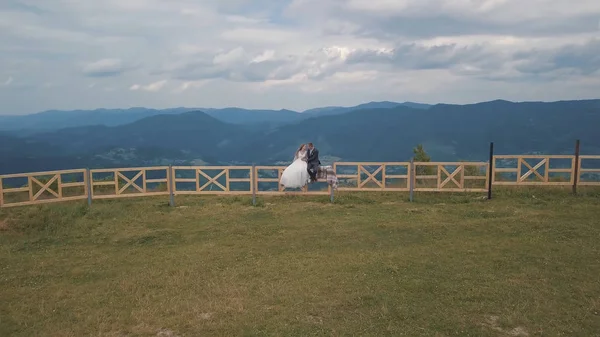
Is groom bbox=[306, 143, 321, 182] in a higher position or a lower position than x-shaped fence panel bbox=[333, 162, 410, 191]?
higher

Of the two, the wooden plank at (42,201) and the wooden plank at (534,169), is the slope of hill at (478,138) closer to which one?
the wooden plank at (534,169)

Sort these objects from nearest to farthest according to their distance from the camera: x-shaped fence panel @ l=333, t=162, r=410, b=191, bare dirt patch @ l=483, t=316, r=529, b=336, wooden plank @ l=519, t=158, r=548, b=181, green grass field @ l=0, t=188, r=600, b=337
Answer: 1. bare dirt patch @ l=483, t=316, r=529, b=336
2. green grass field @ l=0, t=188, r=600, b=337
3. x-shaped fence panel @ l=333, t=162, r=410, b=191
4. wooden plank @ l=519, t=158, r=548, b=181

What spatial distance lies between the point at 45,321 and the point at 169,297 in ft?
6.61

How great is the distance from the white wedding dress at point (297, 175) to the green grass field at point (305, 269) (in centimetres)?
109

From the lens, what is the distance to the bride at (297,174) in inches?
623

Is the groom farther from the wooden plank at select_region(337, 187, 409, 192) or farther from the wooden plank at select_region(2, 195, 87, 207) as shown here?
the wooden plank at select_region(2, 195, 87, 207)

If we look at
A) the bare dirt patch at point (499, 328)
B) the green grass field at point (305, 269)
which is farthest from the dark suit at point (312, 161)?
the bare dirt patch at point (499, 328)

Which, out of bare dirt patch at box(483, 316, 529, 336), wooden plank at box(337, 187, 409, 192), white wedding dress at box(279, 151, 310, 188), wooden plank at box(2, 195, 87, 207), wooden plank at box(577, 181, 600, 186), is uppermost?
white wedding dress at box(279, 151, 310, 188)

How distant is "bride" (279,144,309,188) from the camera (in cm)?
1582

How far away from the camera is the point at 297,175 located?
15789mm

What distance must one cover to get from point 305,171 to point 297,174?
364 millimetres

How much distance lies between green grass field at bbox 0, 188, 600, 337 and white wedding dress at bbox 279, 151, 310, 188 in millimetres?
1094

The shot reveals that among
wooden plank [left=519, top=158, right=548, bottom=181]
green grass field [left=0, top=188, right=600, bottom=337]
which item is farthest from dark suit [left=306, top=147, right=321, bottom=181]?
wooden plank [left=519, top=158, right=548, bottom=181]

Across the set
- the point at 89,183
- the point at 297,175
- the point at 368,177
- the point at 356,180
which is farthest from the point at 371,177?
the point at 89,183
